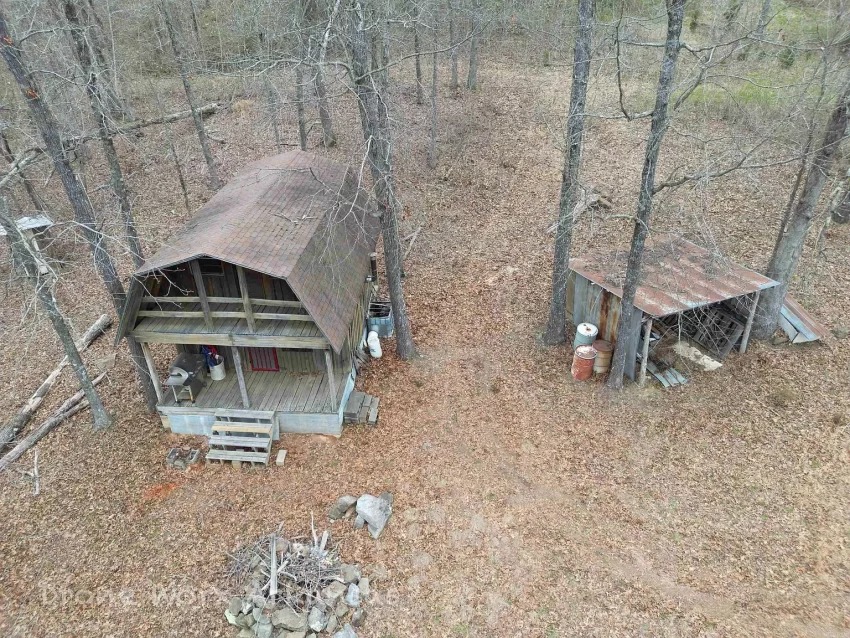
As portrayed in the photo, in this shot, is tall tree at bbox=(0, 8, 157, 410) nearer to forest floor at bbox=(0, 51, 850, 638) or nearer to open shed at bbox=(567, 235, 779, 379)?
forest floor at bbox=(0, 51, 850, 638)

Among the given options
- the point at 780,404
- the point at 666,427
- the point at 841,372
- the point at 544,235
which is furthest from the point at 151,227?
the point at 841,372

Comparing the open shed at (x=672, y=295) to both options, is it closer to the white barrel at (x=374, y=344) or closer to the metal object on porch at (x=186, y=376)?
the white barrel at (x=374, y=344)

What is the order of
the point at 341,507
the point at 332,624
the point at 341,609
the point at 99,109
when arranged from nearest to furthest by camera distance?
the point at 332,624, the point at 341,609, the point at 341,507, the point at 99,109

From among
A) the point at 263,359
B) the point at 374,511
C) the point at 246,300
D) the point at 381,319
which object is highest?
the point at 246,300

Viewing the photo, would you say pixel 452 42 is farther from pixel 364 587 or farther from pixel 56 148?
pixel 364 587

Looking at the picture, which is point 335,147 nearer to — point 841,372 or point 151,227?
point 151,227

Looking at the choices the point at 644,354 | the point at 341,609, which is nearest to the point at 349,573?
the point at 341,609
